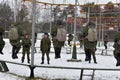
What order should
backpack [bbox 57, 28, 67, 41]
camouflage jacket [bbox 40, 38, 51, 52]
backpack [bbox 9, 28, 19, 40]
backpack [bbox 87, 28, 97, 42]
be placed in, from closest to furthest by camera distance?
camouflage jacket [bbox 40, 38, 51, 52], backpack [bbox 87, 28, 97, 42], backpack [bbox 57, 28, 67, 41], backpack [bbox 9, 28, 19, 40]

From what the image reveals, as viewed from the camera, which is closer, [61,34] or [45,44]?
[45,44]

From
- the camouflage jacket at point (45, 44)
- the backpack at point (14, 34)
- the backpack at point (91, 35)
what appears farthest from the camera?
the backpack at point (14, 34)

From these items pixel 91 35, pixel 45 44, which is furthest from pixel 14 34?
pixel 91 35

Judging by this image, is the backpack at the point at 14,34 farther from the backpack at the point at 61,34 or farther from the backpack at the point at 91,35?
the backpack at the point at 91,35

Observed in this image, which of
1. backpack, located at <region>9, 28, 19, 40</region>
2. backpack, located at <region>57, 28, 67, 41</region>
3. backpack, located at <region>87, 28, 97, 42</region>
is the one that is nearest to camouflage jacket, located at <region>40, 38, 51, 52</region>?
backpack, located at <region>57, 28, 67, 41</region>

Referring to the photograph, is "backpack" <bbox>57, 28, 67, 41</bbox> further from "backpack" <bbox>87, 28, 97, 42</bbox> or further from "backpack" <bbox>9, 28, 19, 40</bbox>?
"backpack" <bbox>9, 28, 19, 40</bbox>

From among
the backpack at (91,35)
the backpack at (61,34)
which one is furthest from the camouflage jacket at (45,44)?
the backpack at (91,35)

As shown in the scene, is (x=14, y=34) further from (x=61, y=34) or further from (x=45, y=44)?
(x=45, y=44)

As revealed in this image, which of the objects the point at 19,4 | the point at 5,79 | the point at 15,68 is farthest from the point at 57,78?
the point at 19,4

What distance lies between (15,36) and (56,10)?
1601 cm

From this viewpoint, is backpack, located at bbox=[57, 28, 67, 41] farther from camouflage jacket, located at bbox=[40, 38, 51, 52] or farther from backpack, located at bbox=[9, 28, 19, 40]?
backpack, located at bbox=[9, 28, 19, 40]

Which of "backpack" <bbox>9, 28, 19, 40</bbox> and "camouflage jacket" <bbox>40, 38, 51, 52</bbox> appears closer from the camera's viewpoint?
"camouflage jacket" <bbox>40, 38, 51, 52</bbox>

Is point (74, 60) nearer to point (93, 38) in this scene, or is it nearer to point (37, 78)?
point (93, 38)

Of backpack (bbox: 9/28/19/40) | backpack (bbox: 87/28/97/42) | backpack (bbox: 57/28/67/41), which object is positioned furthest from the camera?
backpack (bbox: 9/28/19/40)
